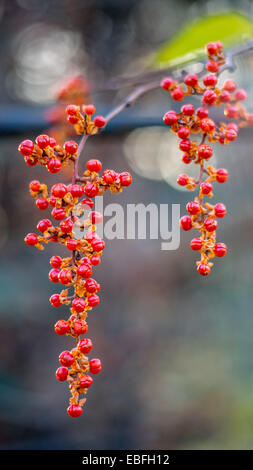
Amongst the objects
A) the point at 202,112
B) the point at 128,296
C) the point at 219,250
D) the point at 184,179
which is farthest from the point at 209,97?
the point at 128,296

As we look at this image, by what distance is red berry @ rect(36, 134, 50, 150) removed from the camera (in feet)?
1.93

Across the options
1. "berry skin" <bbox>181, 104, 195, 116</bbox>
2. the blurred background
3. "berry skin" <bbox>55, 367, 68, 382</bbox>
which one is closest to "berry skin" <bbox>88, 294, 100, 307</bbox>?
"berry skin" <bbox>55, 367, 68, 382</bbox>

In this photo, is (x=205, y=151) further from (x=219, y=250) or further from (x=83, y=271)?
(x=83, y=271)

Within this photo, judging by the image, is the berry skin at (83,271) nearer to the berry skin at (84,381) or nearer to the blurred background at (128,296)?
the berry skin at (84,381)

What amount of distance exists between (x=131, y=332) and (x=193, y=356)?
0.52 metres

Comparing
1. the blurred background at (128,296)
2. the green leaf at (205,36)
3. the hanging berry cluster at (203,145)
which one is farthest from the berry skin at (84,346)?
the blurred background at (128,296)

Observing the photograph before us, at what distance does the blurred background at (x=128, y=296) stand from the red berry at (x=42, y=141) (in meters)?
1.86

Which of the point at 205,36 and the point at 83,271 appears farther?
the point at 205,36

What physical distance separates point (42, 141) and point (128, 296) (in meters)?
3.24

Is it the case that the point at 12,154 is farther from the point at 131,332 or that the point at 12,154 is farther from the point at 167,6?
the point at 167,6

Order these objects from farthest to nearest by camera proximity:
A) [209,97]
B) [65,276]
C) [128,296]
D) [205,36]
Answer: [128,296]
[205,36]
[209,97]
[65,276]

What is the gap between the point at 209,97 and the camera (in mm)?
682

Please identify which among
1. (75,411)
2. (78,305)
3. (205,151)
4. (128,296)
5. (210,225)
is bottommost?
(75,411)

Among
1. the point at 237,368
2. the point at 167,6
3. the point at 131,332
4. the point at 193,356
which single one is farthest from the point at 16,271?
the point at 167,6
